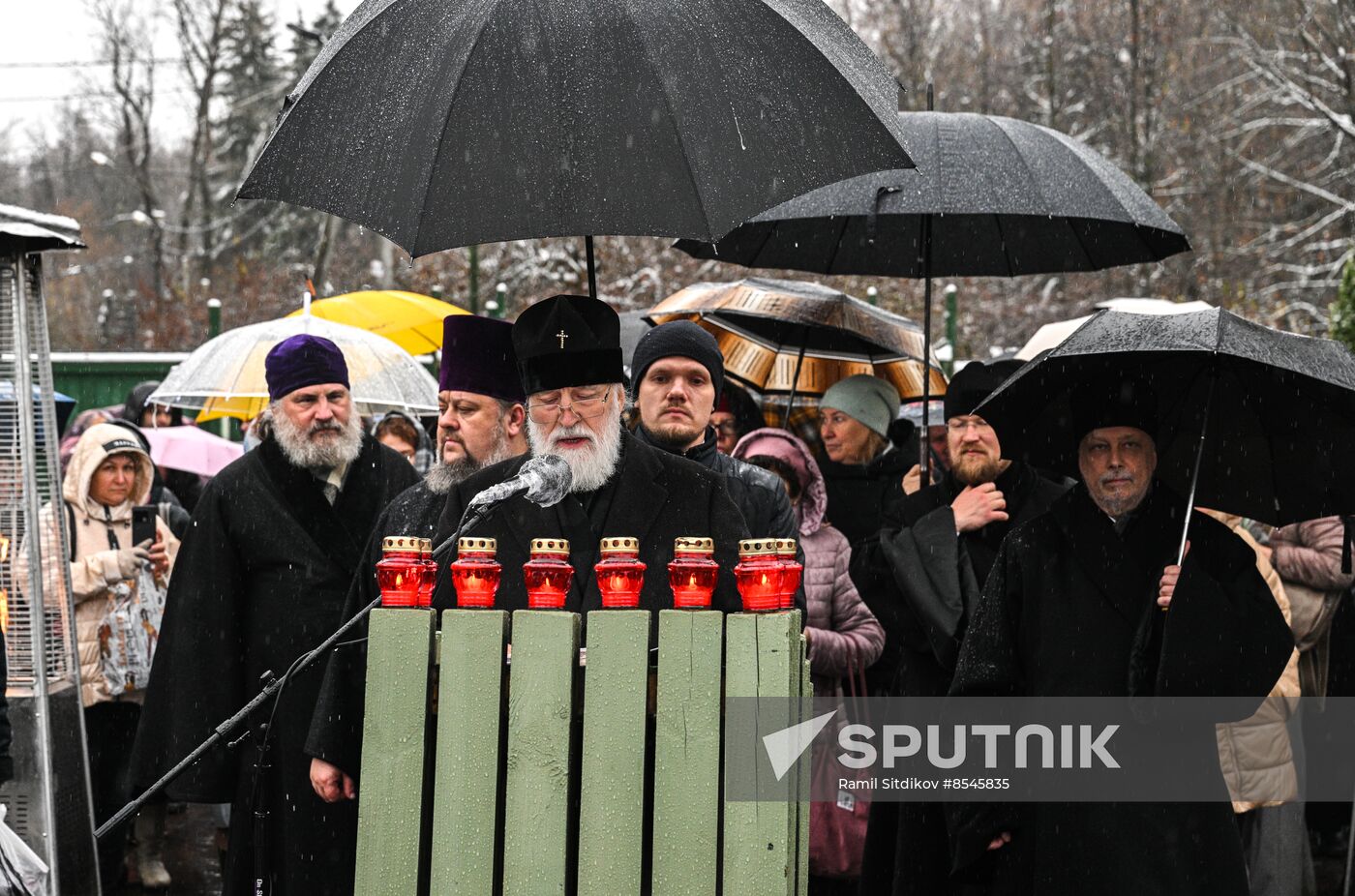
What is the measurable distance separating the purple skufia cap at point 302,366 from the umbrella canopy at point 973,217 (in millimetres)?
1306

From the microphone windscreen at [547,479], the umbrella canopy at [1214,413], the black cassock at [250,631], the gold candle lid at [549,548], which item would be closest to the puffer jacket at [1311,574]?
the umbrella canopy at [1214,413]

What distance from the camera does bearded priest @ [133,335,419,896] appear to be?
17.3ft

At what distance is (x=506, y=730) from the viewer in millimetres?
3178

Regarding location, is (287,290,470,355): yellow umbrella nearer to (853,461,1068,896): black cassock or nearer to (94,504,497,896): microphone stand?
(853,461,1068,896): black cassock

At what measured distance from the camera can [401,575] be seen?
3.28 m

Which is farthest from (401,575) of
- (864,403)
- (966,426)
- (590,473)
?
(864,403)

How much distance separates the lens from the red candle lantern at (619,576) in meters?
3.20

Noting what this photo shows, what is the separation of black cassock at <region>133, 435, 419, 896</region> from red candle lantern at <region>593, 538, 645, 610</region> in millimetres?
2321

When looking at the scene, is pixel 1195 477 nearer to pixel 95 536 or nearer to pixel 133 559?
pixel 133 559

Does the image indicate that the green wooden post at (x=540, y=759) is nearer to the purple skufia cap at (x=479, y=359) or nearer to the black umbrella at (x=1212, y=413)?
the black umbrella at (x=1212, y=413)

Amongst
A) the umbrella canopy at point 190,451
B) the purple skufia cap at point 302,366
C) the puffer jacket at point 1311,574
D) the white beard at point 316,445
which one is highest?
the purple skufia cap at point 302,366

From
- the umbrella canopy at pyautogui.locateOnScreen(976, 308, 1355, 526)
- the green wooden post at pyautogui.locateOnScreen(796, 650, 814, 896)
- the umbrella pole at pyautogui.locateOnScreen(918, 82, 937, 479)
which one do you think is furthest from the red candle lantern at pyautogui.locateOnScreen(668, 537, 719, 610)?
the umbrella pole at pyautogui.locateOnScreen(918, 82, 937, 479)

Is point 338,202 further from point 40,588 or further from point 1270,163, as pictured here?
point 1270,163

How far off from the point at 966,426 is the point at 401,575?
3.16m
